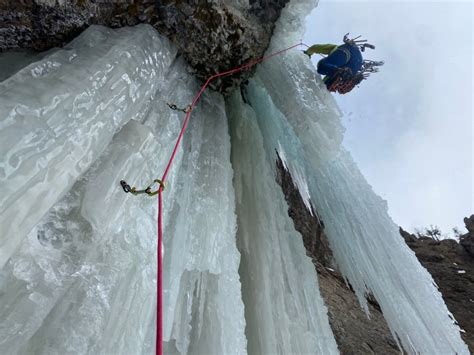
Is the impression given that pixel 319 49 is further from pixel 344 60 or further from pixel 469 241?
pixel 469 241

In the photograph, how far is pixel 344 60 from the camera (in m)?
Answer: 3.26

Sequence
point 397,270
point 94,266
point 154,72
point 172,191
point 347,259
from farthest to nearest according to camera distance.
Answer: point 347,259 < point 397,270 < point 154,72 < point 172,191 < point 94,266

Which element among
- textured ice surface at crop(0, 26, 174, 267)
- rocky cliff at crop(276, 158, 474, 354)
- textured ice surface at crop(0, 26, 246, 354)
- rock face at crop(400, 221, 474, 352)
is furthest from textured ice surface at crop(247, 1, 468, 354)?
rock face at crop(400, 221, 474, 352)

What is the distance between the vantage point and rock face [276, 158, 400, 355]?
154 inches

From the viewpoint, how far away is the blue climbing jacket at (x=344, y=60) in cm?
325

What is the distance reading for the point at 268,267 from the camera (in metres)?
2.27

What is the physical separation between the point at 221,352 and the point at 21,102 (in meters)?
1.23

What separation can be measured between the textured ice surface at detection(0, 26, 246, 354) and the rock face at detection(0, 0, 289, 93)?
24cm

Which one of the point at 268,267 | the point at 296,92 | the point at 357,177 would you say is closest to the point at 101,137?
the point at 268,267

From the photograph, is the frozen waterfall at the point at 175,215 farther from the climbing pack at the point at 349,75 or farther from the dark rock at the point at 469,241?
the dark rock at the point at 469,241

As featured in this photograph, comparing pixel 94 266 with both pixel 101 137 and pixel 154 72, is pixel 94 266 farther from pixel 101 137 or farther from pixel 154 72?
pixel 154 72

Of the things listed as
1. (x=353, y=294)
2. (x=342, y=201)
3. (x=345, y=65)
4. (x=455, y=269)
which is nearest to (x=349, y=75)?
(x=345, y=65)

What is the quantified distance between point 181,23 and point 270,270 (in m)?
1.98

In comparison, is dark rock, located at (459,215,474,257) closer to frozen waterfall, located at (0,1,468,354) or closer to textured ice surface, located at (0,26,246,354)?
frozen waterfall, located at (0,1,468,354)
